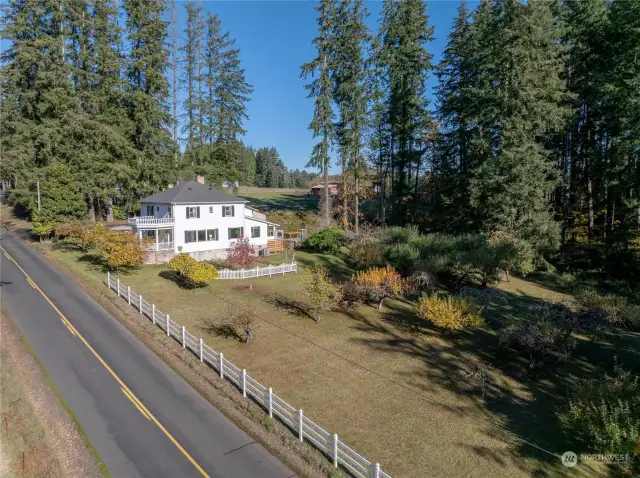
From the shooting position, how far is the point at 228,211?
3641 centimetres

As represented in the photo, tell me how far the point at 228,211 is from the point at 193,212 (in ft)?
11.6

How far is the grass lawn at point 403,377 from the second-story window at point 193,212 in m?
9.13

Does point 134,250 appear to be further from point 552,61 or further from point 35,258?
point 552,61

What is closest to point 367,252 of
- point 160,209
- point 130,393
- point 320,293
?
point 320,293

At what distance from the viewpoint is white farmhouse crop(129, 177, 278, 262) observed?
3294 cm

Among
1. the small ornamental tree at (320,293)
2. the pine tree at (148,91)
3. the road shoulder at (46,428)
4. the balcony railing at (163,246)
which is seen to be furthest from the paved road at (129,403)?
the pine tree at (148,91)

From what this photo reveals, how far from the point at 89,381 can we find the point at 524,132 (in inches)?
1390

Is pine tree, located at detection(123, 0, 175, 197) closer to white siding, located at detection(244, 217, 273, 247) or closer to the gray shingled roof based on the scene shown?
the gray shingled roof

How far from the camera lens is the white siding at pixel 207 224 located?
33.3 m

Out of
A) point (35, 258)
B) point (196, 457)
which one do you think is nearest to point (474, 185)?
point (196, 457)

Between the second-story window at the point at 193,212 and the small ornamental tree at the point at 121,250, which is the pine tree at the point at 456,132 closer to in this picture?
the second-story window at the point at 193,212

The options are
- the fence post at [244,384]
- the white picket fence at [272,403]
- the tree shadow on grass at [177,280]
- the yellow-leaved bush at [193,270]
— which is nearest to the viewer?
the white picket fence at [272,403]

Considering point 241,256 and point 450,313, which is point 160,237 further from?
point 450,313

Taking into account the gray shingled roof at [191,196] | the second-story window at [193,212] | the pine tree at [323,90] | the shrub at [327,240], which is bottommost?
the shrub at [327,240]
